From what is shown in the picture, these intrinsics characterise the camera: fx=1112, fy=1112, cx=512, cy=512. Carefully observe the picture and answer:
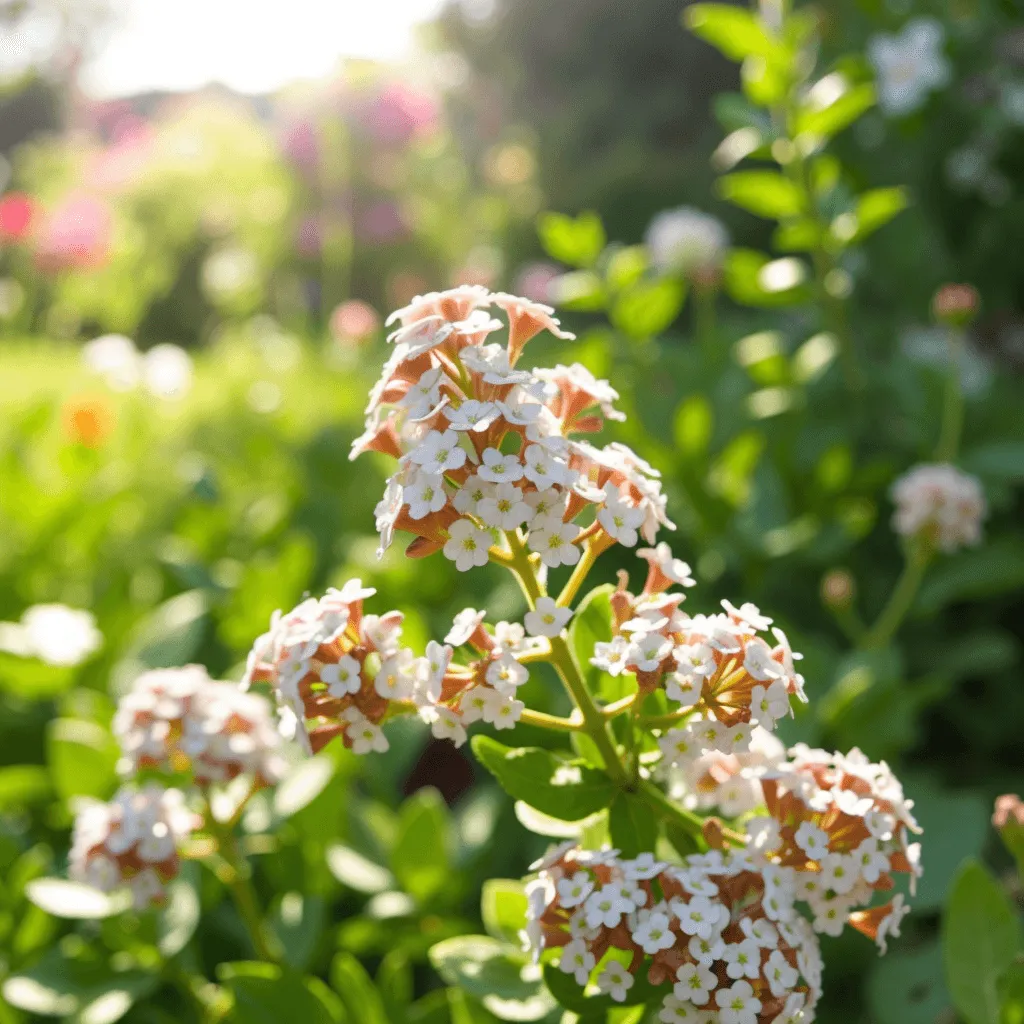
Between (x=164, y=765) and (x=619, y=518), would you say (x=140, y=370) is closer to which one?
(x=164, y=765)

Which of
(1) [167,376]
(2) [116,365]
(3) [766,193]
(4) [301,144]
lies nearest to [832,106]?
(3) [766,193]

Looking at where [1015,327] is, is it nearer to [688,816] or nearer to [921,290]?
[921,290]

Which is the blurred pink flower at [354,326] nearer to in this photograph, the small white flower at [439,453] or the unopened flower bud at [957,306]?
the unopened flower bud at [957,306]

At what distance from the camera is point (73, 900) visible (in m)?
1.24

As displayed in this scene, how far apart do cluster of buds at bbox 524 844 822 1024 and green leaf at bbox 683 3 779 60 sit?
1585 millimetres

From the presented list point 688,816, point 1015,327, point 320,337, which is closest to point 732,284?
→ point 688,816

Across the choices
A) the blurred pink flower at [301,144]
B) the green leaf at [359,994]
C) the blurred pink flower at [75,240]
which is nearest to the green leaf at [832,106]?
the green leaf at [359,994]

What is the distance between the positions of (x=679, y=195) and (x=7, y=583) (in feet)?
22.2

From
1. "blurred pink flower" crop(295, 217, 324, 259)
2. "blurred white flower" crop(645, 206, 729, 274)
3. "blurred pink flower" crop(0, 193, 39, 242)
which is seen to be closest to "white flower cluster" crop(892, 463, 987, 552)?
"blurred white flower" crop(645, 206, 729, 274)

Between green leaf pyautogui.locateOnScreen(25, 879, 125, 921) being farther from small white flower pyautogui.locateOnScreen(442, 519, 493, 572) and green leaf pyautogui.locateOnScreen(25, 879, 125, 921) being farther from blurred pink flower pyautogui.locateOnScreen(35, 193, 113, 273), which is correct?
blurred pink flower pyautogui.locateOnScreen(35, 193, 113, 273)

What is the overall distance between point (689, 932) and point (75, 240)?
4861 millimetres

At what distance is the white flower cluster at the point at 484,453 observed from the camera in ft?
2.34

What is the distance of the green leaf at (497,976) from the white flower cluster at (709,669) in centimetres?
28

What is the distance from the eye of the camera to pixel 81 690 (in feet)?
5.86
